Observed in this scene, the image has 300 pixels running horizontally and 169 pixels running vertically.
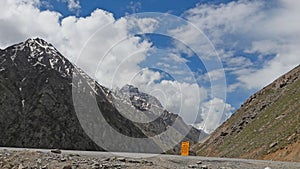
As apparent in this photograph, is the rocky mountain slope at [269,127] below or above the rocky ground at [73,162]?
above

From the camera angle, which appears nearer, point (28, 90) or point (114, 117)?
point (28, 90)

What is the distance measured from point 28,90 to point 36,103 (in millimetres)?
10330

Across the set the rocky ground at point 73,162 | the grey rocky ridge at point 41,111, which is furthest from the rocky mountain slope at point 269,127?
the rocky ground at point 73,162

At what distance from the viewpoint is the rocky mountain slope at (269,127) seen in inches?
2904

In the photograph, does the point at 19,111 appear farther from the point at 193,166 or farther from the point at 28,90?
Answer: the point at 193,166

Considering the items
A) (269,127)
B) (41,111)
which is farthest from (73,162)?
(41,111)

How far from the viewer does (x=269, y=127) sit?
3782 inches

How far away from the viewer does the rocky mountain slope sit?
7375 cm

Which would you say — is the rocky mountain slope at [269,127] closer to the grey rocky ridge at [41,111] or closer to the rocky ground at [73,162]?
the grey rocky ridge at [41,111]

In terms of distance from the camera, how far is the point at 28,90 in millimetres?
183750

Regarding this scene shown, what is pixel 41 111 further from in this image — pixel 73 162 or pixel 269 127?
pixel 73 162

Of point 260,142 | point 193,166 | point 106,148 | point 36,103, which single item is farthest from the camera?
point 36,103

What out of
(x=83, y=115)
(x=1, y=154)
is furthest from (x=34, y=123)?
(x=1, y=154)

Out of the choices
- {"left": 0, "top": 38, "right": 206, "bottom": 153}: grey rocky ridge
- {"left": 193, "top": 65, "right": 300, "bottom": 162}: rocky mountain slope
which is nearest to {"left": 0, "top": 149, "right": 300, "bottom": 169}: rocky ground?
{"left": 193, "top": 65, "right": 300, "bottom": 162}: rocky mountain slope
